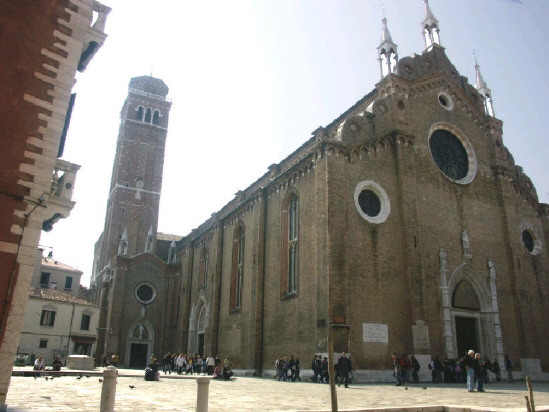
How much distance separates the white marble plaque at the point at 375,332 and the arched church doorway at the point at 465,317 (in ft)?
14.3

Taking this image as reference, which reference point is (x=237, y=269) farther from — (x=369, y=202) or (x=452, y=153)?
(x=452, y=153)

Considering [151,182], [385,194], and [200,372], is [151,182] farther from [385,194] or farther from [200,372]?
[385,194]

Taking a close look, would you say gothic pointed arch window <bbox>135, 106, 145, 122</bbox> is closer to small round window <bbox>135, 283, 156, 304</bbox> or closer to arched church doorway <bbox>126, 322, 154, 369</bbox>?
small round window <bbox>135, 283, 156, 304</bbox>

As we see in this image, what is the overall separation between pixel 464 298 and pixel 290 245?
882 cm

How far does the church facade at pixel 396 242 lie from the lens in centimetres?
1947

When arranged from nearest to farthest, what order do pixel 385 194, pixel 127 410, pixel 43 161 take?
pixel 127 410 → pixel 43 161 → pixel 385 194

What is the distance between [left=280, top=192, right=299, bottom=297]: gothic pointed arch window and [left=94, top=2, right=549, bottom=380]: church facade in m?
0.09

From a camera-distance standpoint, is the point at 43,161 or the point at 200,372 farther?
the point at 200,372

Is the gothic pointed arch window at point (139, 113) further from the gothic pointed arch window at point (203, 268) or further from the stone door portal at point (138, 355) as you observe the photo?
the stone door portal at point (138, 355)

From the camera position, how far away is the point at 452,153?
83.9 feet

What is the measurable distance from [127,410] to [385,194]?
15943 millimetres

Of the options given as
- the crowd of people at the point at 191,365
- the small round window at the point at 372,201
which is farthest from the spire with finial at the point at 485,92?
the crowd of people at the point at 191,365

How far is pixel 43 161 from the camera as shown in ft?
32.7

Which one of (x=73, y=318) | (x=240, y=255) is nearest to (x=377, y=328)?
(x=240, y=255)
